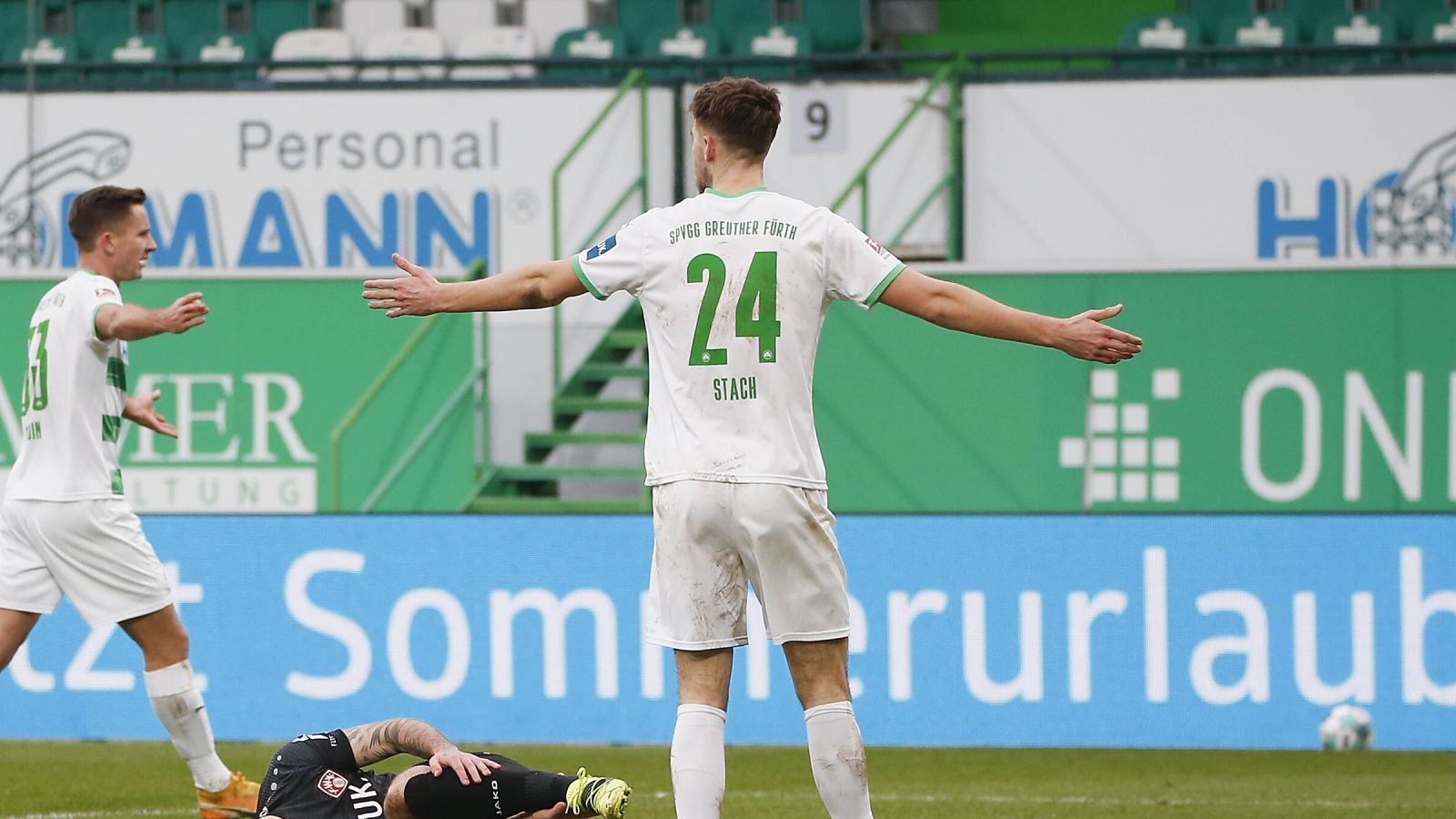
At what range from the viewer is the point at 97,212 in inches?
249

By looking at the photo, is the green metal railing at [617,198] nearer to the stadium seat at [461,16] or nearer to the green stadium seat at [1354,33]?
the stadium seat at [461,16]

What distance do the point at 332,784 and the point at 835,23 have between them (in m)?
10.3

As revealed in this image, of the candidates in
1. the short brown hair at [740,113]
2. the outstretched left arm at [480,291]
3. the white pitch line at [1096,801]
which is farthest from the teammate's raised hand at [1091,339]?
the white pitch line at [1096,801]

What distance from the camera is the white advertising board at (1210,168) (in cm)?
1270

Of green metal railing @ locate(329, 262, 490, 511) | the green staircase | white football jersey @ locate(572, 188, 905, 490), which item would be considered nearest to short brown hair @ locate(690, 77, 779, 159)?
white football jersey @ locate(572, 188, 905, 490)

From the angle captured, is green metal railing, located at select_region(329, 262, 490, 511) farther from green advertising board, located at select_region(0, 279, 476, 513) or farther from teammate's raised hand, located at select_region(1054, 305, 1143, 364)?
teammate's raised hand, located at select_region(1054, 305, 1143, 364)

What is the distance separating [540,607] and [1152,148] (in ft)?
19.4

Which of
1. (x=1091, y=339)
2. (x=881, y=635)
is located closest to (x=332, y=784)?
(x=1091, y=339)

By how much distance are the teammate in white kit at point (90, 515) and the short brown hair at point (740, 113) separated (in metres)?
2.55

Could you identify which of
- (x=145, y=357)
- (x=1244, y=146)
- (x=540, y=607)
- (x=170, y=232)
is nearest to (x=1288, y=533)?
(x=540, y=607)

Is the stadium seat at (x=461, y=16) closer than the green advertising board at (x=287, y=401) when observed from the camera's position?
No

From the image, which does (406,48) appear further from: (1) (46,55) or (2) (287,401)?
(2) (287,401)

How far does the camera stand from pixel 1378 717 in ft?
28.6

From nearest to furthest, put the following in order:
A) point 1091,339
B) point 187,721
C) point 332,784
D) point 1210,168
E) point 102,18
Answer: point 1091,339 < point 332,784 < point 187,721 < point 1210,168 < point 102,18
